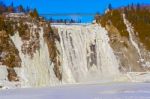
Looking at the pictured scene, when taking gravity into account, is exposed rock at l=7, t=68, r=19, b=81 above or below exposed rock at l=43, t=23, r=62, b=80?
below

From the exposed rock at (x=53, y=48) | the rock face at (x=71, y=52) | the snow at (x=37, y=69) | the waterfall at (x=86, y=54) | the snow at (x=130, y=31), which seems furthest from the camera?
the snow at (x=130, y=31)

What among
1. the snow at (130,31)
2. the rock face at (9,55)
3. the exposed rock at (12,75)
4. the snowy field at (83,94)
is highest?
the snow at (130,31)

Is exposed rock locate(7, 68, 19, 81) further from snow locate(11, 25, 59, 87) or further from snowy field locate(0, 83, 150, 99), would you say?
snowy field locate(0, 83, 150, 99)

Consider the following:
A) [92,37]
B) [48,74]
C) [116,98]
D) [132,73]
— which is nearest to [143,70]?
[132,73]

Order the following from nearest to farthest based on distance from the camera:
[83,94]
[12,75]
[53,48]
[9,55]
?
[83,94] < [12,75] < [9,55] < [53,48]

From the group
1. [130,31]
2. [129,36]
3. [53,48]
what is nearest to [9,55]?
[53,48]

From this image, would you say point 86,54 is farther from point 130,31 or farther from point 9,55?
point 9,55

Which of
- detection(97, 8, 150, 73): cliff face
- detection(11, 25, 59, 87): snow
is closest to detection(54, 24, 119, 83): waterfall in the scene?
detection(97, 8, 150, 73): cliff face

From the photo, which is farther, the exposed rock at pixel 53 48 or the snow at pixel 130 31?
the snow at pixel 130 31

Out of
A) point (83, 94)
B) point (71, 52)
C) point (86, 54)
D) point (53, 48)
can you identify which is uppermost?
point (53, 48)

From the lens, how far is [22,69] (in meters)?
82.4

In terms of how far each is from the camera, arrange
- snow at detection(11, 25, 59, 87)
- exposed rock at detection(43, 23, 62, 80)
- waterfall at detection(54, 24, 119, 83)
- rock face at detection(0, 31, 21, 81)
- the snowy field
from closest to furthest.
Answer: the snowy field → rock face at detection(0, 31, 21, 81) → snow at detection(11, 25, 59, 87) → exposed rock at detection(43, 23, 62, 80) → waterfall at detection(54, 24, 119, 83)

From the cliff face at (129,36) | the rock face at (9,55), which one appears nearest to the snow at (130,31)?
the cliff face at (129,36)

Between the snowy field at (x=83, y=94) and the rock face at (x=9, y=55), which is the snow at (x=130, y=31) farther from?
the snowy field at (x=83, y=94)
